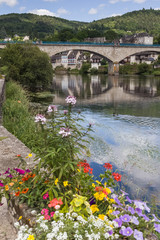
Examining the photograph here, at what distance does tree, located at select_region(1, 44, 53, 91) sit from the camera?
24.5 meters

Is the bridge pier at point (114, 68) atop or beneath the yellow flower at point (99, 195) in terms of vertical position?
atop

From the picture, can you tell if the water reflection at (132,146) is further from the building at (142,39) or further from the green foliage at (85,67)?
the building at (142,39)

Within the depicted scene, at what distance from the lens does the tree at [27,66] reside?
24.5 metres

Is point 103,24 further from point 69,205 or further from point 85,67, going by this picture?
point 69,205

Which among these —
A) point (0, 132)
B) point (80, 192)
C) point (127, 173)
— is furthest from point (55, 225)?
point (127, 173)

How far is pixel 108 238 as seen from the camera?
2.12 meters

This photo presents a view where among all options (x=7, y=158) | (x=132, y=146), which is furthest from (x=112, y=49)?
(x=7, y=158)

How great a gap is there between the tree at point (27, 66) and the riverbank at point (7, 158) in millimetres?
19158

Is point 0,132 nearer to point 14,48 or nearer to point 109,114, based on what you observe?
point 109,114

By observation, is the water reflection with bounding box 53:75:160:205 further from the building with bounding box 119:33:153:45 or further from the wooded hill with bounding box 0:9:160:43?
the wooded hill with bounding box 0:9:160:43

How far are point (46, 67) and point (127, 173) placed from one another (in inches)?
820

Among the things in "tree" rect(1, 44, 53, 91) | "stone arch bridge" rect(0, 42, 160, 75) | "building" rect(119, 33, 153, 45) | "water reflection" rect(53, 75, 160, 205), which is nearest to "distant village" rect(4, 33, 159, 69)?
"building" rect(119, 33, 153, 45)

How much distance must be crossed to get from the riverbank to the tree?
1916 cm

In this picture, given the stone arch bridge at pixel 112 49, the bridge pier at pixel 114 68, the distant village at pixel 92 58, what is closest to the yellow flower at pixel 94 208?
the stone arch bridge at pixel 112 49
